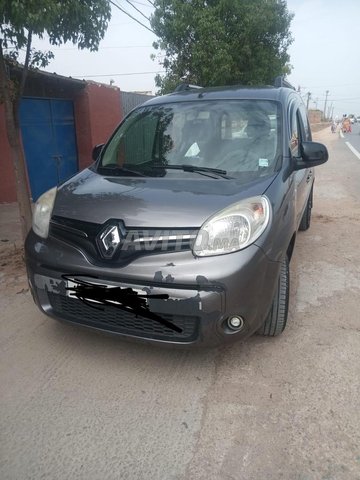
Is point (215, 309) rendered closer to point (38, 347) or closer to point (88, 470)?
point (88, 470)

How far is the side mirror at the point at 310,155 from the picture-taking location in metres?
3.26

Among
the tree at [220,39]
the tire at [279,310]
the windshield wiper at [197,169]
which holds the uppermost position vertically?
the tree at [220,39]

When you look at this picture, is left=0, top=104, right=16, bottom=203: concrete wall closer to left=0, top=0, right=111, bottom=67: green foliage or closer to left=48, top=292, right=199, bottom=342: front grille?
left=0, top=0, right=111, bottom=67: green foliage

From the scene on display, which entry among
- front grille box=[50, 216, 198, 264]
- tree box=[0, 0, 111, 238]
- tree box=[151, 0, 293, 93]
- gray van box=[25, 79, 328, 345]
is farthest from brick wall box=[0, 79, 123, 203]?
front grille box=[50, 216, 198, 264]

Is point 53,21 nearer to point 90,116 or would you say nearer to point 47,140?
point 47,140

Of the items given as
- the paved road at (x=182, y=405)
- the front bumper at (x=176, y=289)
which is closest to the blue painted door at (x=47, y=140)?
the paved road at (x=182, y=405)

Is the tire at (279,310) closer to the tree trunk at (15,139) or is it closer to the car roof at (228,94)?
the car roof at (228,94)

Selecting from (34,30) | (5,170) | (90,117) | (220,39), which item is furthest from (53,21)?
(220,39)

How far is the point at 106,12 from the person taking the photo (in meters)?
4.04

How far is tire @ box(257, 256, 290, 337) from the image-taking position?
290 cm

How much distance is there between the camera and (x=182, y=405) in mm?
2412

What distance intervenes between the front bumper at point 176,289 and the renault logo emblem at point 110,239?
105 mm

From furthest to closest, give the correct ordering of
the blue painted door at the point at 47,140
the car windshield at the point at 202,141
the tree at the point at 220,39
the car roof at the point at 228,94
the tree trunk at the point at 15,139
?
the tree at the point at 220,39 → the blue painted door at the point at 47,140 → the tree trunk at the point at 15,139 → the car roof at the point at 228,94 → the car windshield at the point at 202,141

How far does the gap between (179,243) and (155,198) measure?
0.41 m
